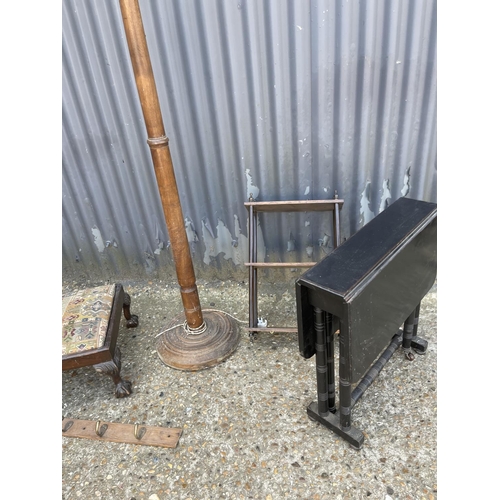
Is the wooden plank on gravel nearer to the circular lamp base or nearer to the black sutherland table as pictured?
the circular lamp base

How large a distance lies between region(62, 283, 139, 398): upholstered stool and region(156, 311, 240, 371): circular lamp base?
1.04ft

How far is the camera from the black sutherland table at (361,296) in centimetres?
167

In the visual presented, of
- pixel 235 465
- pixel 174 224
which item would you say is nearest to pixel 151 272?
pixel 174 224

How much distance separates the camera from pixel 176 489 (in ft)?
6.37

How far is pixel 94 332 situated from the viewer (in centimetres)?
235

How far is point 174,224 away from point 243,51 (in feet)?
3.67

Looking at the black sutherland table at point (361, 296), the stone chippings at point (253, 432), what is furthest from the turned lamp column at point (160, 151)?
the black sutherland table at point (361, 296)

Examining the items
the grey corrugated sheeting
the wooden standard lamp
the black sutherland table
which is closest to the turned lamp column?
the wooden standard lamp

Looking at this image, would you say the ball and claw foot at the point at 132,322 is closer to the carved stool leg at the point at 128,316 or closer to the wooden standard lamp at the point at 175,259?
the carved stool leg at the point at 128,316

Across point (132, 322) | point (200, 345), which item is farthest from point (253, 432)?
point (132, 322)

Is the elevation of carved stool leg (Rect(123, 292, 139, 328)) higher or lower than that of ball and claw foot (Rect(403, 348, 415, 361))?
higher

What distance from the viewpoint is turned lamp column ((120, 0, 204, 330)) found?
73.8 inches

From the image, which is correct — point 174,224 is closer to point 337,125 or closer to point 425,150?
point 337,125

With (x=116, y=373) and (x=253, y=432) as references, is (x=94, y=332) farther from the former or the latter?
(x=253, y=432)
